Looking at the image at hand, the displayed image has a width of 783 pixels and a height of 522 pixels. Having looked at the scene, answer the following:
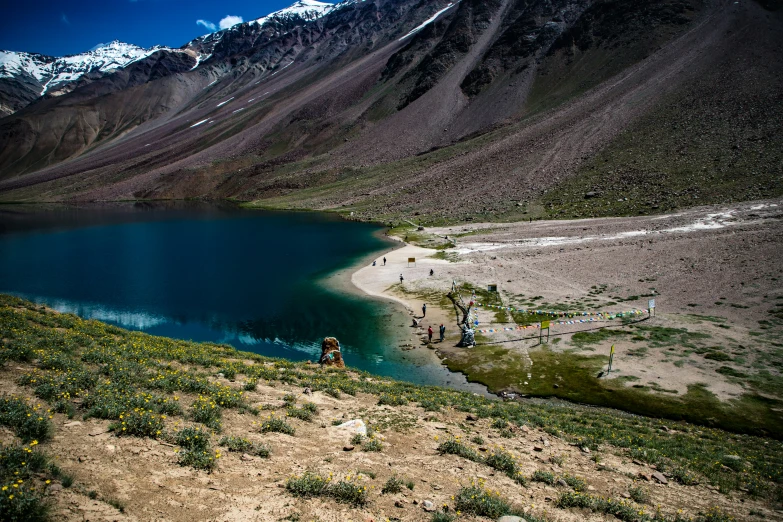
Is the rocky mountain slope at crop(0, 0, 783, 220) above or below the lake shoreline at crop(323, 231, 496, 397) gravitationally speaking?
above

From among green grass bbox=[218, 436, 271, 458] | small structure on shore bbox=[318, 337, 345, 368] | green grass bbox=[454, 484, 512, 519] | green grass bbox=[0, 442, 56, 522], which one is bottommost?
small structure on shore bbox=[318, 337, 345, 368]

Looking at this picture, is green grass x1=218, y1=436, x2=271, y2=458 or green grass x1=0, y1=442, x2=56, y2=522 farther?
green grass x1=218, y1=436, x2=271, y2=458

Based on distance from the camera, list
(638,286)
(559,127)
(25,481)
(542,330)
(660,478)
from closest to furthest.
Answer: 1. (25,481)
2. (660,478)
3. (542,330)
4. (638,286)
5. (559,127)

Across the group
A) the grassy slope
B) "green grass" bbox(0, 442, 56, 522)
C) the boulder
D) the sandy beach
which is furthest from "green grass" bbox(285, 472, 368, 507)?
the sandy beach

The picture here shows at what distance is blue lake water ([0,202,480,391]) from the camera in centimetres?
3819

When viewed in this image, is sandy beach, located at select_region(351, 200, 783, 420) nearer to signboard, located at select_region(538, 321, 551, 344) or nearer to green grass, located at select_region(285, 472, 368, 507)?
signboard, located at select_region(538, 321, 551, 344)

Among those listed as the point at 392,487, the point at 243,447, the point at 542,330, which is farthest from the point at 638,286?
the point at 243,447

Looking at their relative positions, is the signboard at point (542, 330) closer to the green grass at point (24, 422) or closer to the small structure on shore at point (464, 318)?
the small structure on shore at point (464, 318)

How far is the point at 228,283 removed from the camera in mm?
57500

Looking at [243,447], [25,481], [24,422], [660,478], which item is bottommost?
[660,478]

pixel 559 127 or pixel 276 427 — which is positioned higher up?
pixel 559 127

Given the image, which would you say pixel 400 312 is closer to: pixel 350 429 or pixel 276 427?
pixel 350 429

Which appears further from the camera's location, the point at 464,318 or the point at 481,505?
the point at 464,318

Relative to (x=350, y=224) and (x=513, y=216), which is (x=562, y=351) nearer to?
(x=513, y=216)
